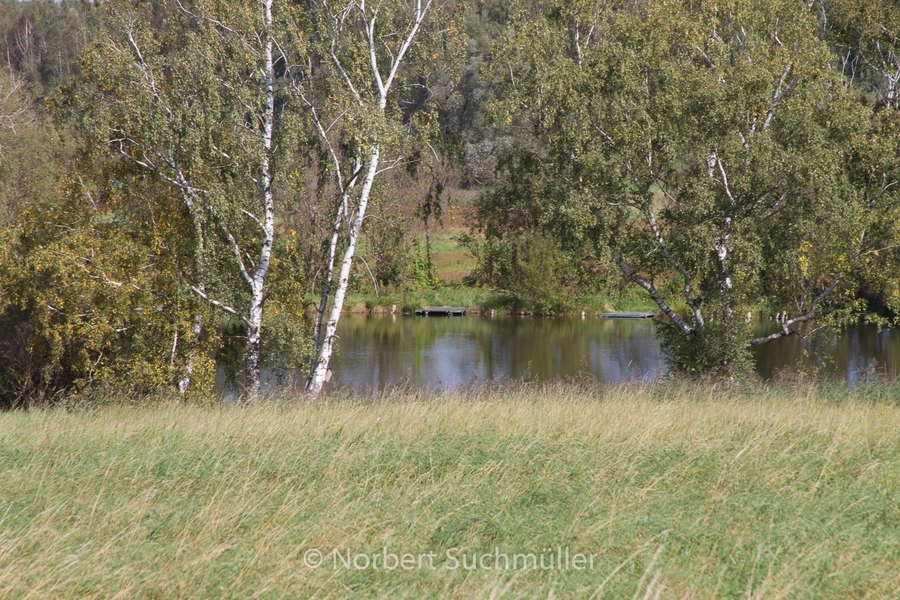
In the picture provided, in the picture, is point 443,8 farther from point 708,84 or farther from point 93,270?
point 93,270

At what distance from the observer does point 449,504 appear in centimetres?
505

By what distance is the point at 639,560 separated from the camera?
4.37 metres

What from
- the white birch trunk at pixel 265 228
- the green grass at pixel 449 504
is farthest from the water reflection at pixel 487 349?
the green grass at pixel 449 504

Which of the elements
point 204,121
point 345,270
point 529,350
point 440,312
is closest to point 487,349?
point 529,350

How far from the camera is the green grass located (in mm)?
4012

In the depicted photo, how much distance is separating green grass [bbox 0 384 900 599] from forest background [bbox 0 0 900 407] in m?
7.42

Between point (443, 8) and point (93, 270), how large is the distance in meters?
8.26

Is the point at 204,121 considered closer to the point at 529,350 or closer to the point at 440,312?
the point at 529,350

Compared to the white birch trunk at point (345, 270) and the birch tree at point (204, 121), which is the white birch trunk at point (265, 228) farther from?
the white birch trunk at point (345, 270)

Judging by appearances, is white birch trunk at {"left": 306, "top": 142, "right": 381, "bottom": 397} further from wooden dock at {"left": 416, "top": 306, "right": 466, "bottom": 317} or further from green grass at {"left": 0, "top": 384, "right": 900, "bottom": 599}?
wooden dock at {"left": 416, "top": 306, "right": 466, "bottom": 317}

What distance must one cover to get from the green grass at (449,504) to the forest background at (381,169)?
24.3 ft

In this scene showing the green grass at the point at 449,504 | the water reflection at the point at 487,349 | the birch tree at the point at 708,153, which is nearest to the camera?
the green grass at the point at 449,504

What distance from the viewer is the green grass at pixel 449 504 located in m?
4.01

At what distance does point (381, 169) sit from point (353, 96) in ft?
4.84
